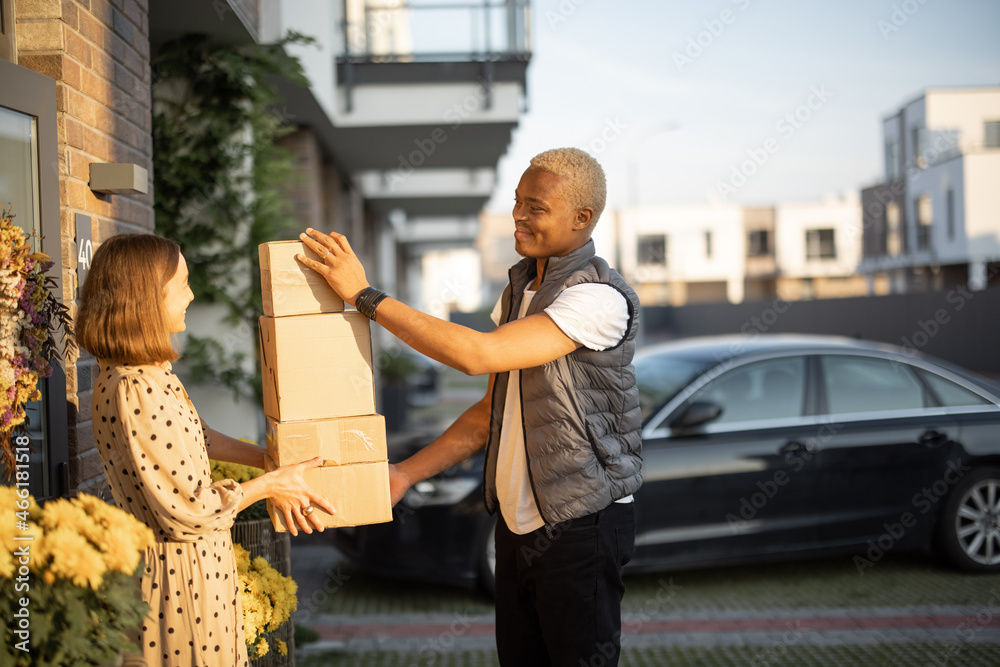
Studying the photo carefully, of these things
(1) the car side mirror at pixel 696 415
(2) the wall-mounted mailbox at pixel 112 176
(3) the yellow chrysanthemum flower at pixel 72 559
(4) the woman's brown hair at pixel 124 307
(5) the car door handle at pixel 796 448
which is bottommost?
(5) the car door handle at pixel 796 448

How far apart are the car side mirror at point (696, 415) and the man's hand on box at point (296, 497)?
332 centimetres

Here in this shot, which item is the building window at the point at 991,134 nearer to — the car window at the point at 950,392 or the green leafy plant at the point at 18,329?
the car window at the point at 950,392

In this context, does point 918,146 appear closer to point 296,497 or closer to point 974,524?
point 974,524

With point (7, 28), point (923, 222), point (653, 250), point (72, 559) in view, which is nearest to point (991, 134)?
point (923, 222)

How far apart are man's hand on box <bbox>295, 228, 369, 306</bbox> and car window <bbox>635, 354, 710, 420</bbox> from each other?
3255 mm

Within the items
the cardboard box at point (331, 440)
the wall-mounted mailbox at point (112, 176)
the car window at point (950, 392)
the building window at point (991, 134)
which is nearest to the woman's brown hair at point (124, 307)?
the cardboard box at point (331, 440)

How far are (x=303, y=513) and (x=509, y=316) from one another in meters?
0.98

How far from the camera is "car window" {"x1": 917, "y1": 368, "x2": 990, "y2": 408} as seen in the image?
5766mm

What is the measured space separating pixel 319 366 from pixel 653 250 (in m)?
55.9

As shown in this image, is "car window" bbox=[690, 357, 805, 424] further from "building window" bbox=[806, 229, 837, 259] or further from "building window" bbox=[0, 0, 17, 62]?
"building window" bbox=[806, 229, 837, 259]

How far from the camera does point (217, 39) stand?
5539mm

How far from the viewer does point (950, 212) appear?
→ 108ft

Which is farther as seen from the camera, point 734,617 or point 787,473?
point 787,473

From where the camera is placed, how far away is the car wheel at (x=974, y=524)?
18.5 ft
